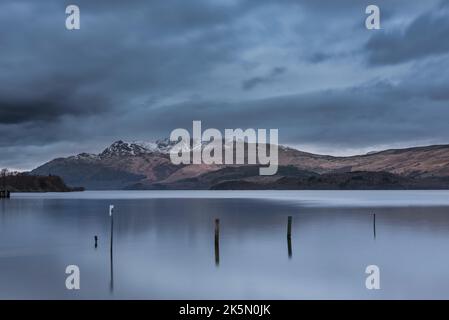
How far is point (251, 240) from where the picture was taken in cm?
5441

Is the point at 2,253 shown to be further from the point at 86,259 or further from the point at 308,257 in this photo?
the point at 308,257

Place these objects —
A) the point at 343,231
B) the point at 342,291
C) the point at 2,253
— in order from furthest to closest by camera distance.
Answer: the point at 343,231 → the point at 2,253 → the point at 342,291
